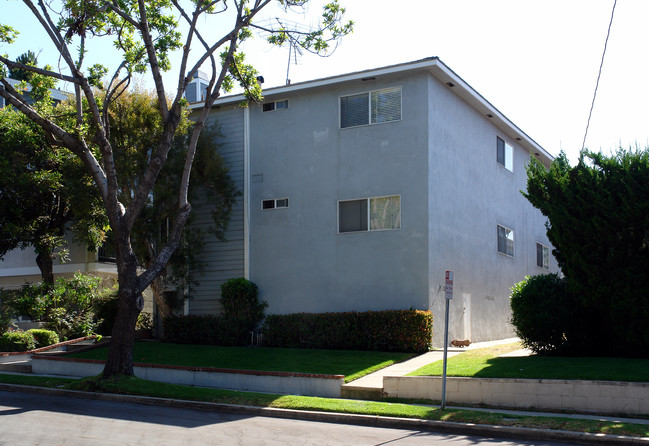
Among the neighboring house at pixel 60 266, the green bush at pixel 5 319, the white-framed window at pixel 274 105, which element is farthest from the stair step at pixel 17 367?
the white-framed window at pixel 274 105

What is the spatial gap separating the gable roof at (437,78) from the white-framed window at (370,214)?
3854 millimetres

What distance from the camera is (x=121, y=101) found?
22.3m

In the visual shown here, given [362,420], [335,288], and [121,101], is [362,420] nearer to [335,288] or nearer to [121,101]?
[335,288]

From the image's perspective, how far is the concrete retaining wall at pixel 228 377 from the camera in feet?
50.3

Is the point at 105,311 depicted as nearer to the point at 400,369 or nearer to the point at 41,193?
the point at 41,193

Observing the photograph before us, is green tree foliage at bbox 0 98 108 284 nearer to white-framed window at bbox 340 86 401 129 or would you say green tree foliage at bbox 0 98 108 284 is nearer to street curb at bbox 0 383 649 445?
white-framed window at bbox 340 86 401 129

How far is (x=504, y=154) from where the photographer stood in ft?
87.8

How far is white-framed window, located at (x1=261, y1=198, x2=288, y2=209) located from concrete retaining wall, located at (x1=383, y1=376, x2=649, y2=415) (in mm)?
9555

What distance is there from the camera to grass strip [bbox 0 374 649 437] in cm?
1042

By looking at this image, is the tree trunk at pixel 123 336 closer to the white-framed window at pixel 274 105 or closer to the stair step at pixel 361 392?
the stair step at pixel 361 392

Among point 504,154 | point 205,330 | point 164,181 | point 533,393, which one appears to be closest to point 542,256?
point 504,154

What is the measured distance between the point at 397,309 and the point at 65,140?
1018 cm

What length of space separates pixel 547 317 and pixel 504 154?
12071 mm

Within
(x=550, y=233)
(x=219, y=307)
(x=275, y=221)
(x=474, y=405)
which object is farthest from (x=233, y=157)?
(x=474, y=405)
